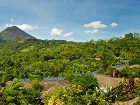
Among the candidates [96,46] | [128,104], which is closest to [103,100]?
[128,104]

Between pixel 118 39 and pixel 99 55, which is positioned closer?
pixel 99 55

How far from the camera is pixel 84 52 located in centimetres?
7838

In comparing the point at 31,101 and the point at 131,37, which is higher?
the point at 131,37

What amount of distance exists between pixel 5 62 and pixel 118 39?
104 feet

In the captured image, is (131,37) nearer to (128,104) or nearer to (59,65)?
(59,65)

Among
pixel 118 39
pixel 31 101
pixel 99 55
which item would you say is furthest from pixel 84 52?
pixel 31 101

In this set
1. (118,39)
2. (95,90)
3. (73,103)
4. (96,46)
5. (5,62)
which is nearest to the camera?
(73,103)

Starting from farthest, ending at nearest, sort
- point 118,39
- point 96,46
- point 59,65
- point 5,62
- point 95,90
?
point 118,39 < point 96,46 < point 5,62 < point 59,65 < point 95,90

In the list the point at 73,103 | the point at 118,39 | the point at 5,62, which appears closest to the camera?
the point at 73,103

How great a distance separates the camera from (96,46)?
83562 millimetres

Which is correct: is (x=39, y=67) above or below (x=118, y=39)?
below

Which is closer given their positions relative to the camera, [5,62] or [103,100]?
[103,100]

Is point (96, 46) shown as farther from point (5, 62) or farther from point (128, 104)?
point (128, 104)

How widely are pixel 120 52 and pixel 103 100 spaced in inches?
2148
